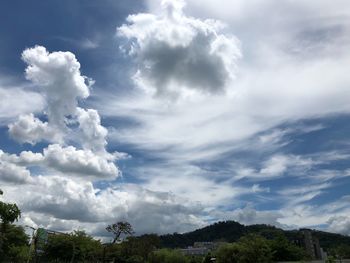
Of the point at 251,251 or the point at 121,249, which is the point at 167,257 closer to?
the point at 121,249

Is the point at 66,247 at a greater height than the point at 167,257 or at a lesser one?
lesser

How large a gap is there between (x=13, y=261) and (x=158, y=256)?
44914 millimetres

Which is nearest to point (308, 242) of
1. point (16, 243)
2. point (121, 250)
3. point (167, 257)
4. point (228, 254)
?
point (167, 257)

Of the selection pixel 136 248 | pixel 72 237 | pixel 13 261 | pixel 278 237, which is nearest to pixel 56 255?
pixel 72 237

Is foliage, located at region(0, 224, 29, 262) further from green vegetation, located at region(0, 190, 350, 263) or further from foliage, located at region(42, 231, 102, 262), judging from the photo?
foliage, located at region(42, 231, 102, 262)

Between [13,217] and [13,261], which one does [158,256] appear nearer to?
[13,261]

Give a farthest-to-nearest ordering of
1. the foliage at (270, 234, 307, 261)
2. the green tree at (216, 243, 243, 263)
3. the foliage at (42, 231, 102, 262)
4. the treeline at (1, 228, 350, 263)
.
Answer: the foliage at (42, 231, 102, 262) < the foliage at (270, 234, 307, 261) < the green tree at (216, 243, 243, 263) < the treeline at (1, 228, 350, 263)

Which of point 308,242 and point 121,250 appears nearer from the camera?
point 121,250

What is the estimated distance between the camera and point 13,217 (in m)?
34.1

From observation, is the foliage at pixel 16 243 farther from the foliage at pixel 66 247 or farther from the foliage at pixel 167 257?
the foliage at pixel 167 257

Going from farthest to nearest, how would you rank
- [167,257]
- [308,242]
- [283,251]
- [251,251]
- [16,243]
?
[308,242], [167,257], [16,243], [283,251], [251,251]

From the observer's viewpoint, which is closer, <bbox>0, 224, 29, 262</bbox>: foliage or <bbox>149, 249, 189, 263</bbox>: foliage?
<bbox>0, 224, 29, 262</bbox>: foliage

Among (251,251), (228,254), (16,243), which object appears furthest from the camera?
(16,243)

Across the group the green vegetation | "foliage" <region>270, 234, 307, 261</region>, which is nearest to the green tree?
the green vegetation
